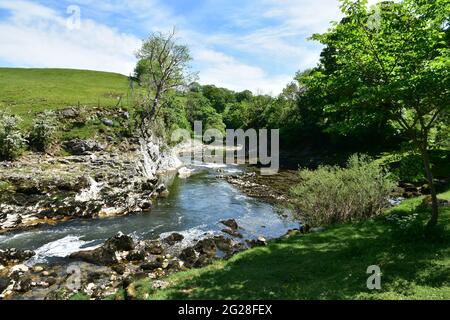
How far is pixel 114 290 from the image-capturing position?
658 inches

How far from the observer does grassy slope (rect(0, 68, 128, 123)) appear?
58.5 m

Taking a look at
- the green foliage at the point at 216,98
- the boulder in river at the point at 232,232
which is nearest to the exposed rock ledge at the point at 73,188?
the boulder in river at the point at 232,232

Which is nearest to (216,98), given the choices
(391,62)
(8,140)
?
(8,140)

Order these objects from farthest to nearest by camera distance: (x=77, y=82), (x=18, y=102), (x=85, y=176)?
(x=77, y=82) → (x=18, y=102) → (x=85, y=176)

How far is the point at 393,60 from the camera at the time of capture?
586 inches

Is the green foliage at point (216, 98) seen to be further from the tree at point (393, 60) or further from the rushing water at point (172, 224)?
the tree at point (393, 60)

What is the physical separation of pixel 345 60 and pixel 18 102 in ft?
197

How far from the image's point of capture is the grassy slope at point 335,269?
476 inches

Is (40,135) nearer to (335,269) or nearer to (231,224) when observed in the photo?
(231,224)

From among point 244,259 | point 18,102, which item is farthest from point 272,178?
point 18,102

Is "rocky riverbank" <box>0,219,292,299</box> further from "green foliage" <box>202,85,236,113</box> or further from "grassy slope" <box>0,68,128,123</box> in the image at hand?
"green foliage" <box>202,85,236,113</box>
